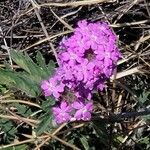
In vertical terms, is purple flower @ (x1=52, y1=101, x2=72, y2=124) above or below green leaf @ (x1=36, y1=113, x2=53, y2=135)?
above

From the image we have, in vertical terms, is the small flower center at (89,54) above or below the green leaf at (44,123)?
above

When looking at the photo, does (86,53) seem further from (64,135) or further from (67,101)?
(64,135)

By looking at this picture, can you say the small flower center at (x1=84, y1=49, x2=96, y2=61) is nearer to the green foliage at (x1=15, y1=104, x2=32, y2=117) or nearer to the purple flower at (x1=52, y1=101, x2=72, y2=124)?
the purple flower at (x1=52, y1=101, x2=72, y2=124)

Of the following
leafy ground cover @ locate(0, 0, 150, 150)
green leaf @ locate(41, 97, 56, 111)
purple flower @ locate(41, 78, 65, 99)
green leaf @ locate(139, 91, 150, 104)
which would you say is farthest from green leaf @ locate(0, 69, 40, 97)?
green leaf @ locate(139, 91, 150, 104)

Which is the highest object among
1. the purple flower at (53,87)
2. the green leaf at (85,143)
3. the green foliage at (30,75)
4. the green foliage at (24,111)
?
the purple flower at (53,87)

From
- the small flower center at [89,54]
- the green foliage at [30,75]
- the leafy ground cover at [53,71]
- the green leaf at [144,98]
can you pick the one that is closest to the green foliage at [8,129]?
the leafy ground cover at [53,71]

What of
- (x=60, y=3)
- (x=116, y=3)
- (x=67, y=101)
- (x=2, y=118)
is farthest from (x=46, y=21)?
(x=67, y=101)

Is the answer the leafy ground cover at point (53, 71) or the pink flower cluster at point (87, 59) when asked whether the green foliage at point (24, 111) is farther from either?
the pink flower cluster at point (87, 59)

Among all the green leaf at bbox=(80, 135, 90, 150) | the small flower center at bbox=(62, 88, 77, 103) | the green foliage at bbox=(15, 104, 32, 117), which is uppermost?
the small flower center at bbox=(62, 88, 77, 103)

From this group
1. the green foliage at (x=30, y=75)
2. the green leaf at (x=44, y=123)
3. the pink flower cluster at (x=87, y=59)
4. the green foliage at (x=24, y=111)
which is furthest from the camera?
the green foliage at (x=24, y=111)
